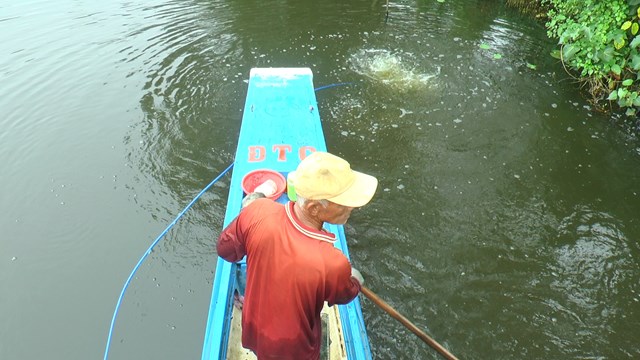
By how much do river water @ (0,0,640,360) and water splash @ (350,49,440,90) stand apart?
1.8 inches

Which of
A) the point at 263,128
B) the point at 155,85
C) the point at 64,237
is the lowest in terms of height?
the point at 64,237

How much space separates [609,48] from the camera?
5.82 meters

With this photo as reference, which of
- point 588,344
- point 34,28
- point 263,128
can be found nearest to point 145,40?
point 34,28

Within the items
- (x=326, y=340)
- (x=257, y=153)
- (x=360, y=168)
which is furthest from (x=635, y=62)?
(x=326, y=340)

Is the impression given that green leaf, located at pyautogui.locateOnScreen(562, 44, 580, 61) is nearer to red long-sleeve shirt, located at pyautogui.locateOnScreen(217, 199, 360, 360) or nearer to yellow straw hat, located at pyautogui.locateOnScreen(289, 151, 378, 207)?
yellow straw hat, located at pyautogui.locateOnScreen(289, 151, 378, 207)

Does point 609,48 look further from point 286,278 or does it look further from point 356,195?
point 286,278

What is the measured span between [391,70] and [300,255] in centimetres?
625

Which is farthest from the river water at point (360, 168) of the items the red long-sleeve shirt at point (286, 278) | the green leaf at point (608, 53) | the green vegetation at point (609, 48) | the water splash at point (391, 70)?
the red long-sleeve shirt at point (286, 278)

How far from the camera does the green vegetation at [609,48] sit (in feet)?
18.4

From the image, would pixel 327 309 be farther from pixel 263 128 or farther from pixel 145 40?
pixel 145 40

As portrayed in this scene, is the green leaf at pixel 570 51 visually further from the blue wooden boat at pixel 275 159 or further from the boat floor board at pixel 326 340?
the boat floor board at pixel 326 340

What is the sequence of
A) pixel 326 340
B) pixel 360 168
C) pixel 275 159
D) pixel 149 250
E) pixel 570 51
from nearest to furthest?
pixel 326 340 → pixel 149 250 → pixel 275 159 → pixel 360 168 → pixel 570 51

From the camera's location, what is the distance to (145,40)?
26.3 feet

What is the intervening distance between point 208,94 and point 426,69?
3.98 meters
